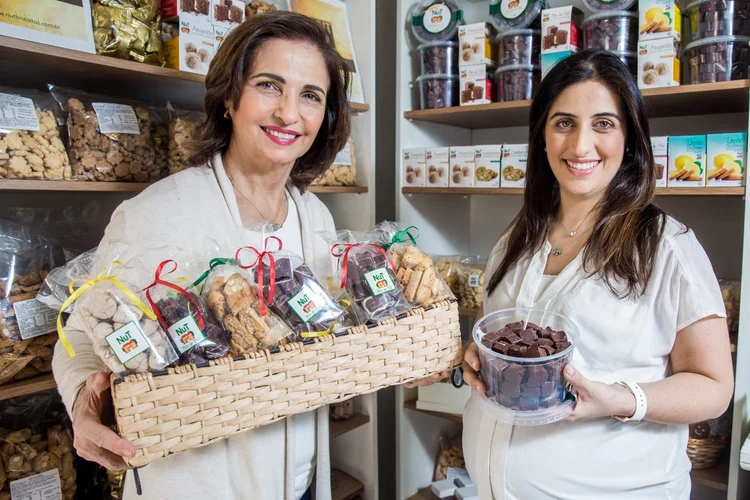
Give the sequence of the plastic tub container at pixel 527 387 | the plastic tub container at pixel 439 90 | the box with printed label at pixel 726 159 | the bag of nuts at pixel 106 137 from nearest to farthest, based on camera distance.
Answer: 1. the plastic tub container at pixel 527 387
2. the bag of nuts at pixel 106 137
3. the box with printed label at pixel 726 159
4. the plastic tub container at pixel 439 90

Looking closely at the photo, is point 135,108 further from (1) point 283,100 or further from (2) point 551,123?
(2) point 551,123

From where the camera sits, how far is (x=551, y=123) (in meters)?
1.33

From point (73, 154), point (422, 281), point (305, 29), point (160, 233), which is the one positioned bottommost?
point (422, 281)

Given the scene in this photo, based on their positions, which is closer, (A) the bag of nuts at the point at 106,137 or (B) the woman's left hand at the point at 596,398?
(B) the woman's left hand at the point at 596,398

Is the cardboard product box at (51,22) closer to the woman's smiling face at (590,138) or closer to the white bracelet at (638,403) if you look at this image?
the woman's smiling face at (590,138)

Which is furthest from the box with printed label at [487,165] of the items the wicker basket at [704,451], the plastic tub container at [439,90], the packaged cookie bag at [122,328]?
the packaged cookie bag at [122,328]

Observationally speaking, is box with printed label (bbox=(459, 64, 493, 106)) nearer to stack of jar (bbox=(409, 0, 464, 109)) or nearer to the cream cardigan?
stack of jar (bbox=(409, 0, 464, 109))

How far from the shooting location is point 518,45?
198 centimetres

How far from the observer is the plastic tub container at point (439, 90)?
2.16m

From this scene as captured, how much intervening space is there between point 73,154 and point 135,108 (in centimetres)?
24

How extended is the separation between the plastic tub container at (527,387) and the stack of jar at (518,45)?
3.84ft

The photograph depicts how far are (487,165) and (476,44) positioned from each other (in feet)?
1.48

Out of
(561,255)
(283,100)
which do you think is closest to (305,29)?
(283,100)

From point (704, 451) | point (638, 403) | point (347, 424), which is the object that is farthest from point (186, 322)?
point (704, 451)
